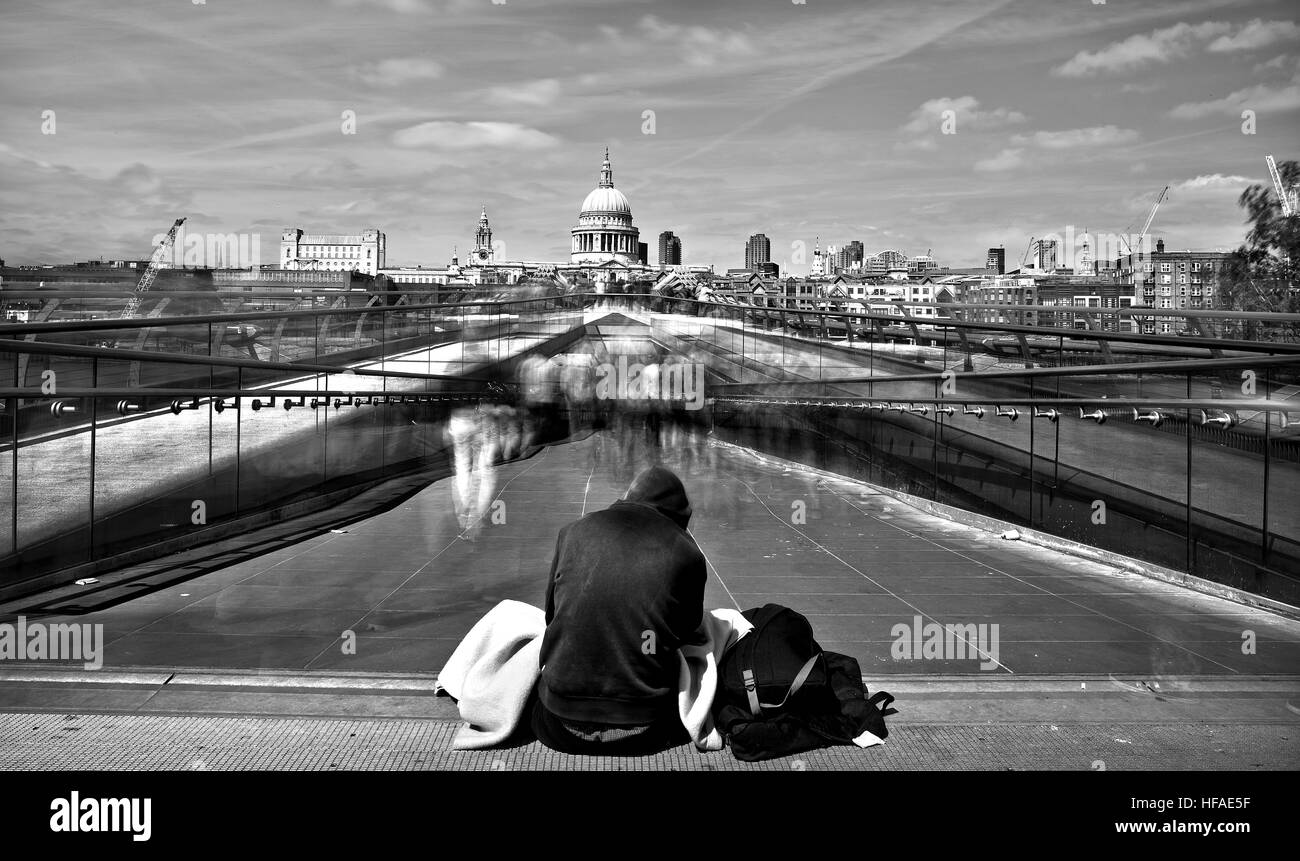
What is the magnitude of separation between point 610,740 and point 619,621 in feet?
1.57

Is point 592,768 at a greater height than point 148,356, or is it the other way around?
point 148,356

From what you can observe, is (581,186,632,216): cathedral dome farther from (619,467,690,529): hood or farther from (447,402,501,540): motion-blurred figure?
(619,467,690,529): hood

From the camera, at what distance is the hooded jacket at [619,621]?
4199 mm

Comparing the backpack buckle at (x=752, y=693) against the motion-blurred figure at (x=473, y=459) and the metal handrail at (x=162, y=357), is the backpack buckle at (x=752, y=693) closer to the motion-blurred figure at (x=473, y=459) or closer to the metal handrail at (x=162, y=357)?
the metal handrail at (x=162, y=357)

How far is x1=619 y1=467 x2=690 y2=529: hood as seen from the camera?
4.56 meters

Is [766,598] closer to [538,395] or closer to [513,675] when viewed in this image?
[513,675]

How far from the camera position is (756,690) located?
14.6 ft

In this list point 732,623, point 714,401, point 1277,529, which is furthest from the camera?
point 714,401

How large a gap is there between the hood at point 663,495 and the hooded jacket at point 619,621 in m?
0.19
